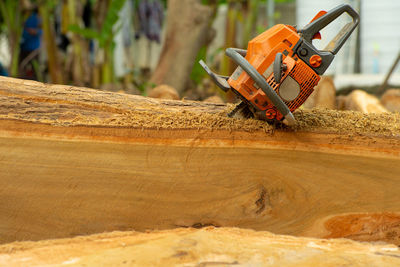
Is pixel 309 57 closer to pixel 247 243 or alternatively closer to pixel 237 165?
pixel 237 165

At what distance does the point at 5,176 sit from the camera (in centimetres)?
135

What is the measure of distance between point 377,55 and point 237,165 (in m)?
5.32

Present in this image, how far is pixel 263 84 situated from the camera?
1337mm

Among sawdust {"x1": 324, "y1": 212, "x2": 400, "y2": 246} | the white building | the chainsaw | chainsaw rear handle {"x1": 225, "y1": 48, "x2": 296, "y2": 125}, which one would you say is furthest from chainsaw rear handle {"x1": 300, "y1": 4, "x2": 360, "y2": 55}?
the white building

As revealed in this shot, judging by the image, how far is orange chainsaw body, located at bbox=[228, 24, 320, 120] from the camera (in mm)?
1375

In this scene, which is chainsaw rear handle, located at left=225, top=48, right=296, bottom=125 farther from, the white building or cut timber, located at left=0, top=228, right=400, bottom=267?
the white building

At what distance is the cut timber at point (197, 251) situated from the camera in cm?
118

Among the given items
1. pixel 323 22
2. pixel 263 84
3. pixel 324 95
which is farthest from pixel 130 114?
pixel 324 95

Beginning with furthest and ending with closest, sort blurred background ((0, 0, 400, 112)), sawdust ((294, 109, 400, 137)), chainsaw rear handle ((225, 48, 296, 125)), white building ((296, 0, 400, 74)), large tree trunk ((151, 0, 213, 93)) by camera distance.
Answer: white building ((296, 0, 400, 74))
blurred background ((0, 0, 400, 112))
large tree trunk ((151, 0, 213, 93))
sawdust ((294, 109, 400, 137))
chainsaw rear handle ((225, 48, 296, 125))

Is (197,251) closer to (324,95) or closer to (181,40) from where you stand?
(324,95)

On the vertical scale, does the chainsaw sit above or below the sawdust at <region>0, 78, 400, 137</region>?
above

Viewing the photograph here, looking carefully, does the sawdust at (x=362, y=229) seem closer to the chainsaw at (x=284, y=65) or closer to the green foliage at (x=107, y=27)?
Result: the chainsaw at (x=284, y=65)

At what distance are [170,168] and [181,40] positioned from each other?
220 cm

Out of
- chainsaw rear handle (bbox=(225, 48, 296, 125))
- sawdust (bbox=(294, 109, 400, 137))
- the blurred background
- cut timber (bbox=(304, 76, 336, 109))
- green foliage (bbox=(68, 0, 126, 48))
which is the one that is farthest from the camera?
green foliage (bbox=(68, 0, 126, 48))
